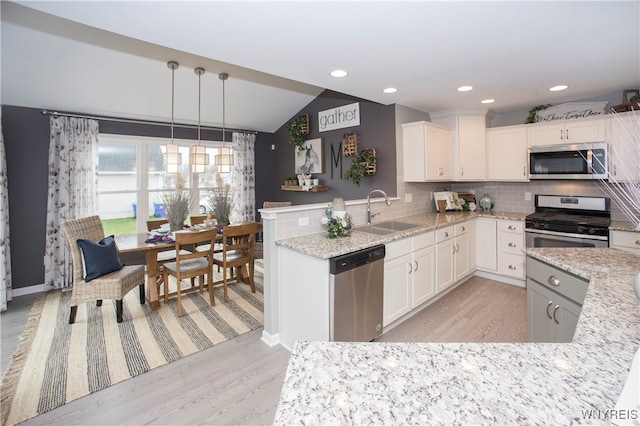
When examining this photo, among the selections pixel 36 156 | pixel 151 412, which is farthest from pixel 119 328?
pixel 36 156

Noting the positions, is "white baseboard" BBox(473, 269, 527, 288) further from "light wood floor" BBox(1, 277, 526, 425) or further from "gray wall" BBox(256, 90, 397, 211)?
"gray wall" BBox(256, 90, 397, 211)

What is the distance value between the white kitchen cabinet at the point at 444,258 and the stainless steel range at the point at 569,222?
105 centimetres

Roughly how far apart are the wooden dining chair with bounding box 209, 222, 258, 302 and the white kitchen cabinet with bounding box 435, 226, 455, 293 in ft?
7.23

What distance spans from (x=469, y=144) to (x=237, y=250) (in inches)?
141

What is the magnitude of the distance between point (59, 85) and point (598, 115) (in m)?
6.44

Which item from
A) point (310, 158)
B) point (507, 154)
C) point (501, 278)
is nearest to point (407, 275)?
point (501, 278)

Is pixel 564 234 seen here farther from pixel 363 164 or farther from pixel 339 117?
pixel 339 117

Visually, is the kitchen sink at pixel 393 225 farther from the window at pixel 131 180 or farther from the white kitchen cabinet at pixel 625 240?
the window at pixel 131 180

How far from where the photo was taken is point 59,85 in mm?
3648

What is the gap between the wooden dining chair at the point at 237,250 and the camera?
3543 mm

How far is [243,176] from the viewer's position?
5852 millimetres

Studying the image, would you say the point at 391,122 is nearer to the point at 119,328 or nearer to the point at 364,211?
the point at 364,211

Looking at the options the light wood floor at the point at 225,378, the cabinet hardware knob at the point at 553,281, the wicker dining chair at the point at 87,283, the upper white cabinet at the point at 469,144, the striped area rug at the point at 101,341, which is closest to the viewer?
the cabinet hardware knob at the point at 553,281

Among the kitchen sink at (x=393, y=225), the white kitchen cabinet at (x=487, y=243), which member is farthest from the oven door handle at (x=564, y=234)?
the kitchen sink at (x=393, y=225)
